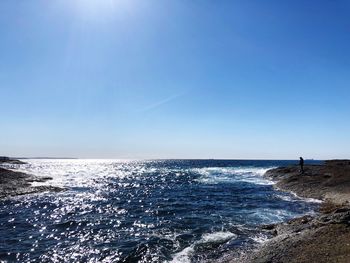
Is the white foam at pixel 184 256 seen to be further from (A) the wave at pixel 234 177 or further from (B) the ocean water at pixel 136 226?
(A) the wave at pixel 234 177

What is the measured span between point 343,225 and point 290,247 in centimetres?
374

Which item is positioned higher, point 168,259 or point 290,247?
point 290,247

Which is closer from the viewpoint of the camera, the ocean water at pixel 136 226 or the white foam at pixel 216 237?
the ocean water at pixel 136 226

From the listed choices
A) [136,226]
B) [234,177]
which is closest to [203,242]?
[136,226]

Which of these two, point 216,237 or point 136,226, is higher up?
point 216,237

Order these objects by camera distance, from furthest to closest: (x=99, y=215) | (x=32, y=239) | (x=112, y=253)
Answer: (x=99, y=215) → (x=32, y=239) → (x=112, y=253)

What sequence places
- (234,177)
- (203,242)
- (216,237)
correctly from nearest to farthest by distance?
(203,242)
(216,237)
(234,177)

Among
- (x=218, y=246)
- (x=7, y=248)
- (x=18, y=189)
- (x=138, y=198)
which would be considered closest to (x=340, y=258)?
(x=218, y=246)

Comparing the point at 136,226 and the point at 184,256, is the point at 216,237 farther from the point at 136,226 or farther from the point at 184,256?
the point at 136,226

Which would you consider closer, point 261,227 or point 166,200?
point 261,227

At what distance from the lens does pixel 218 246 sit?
2119 cm

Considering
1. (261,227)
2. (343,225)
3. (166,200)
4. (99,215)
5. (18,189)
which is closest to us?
(343,225)

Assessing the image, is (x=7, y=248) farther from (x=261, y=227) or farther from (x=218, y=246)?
(x=261, y=227)

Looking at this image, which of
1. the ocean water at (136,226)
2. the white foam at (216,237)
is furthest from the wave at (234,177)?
the white foam at (216,237)
